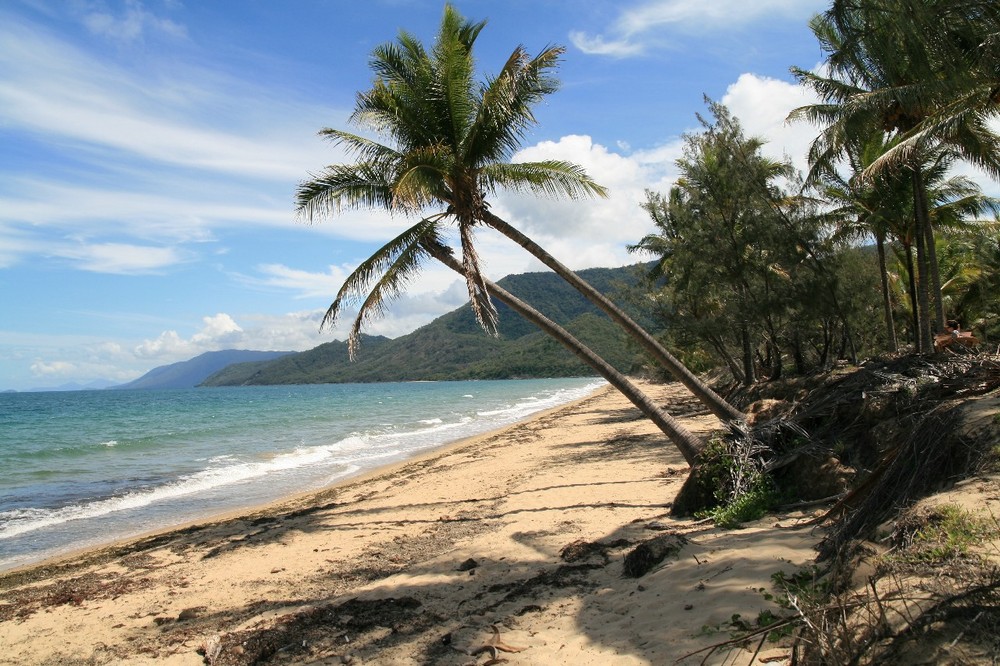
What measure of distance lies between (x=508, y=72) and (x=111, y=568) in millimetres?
8462

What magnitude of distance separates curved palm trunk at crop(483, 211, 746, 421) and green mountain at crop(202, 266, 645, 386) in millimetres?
69959

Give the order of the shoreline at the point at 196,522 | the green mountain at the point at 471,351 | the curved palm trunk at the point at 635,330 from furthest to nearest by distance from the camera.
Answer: the green mountain at the point at 471,351
the curved palm trunk at the point at 635,330
the shoreline at the point at 196,522

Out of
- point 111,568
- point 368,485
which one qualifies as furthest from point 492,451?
point 111,568

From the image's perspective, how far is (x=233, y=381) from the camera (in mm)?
174500

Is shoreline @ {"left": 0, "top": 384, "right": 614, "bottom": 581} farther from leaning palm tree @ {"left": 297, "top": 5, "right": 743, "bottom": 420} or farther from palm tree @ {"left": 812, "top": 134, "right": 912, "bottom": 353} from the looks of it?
palm tree @ {"left": 812, "top": 134, "right": 912, "bottom": 353}

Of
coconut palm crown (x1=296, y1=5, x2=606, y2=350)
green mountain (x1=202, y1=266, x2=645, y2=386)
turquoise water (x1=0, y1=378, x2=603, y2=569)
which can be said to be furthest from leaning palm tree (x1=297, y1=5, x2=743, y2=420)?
green mountain (x1=202, y1=266, x2=645, y2=386)

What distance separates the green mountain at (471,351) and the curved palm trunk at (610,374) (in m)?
70.0

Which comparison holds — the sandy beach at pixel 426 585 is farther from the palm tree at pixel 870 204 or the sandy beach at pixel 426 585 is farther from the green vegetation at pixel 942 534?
the palm tree at pixel 870 204

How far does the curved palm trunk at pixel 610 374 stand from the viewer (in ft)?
26.8

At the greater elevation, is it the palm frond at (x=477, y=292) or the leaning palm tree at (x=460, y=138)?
the leaning palm tree at (x=460, y=138)

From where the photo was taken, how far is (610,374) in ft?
28.9

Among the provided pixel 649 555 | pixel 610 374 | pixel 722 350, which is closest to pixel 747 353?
pixel 722 350

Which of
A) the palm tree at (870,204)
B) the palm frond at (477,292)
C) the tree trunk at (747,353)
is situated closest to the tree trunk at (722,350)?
the tree trunk at (747,353)

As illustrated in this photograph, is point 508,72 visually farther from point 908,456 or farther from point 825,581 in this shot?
point 825,581
